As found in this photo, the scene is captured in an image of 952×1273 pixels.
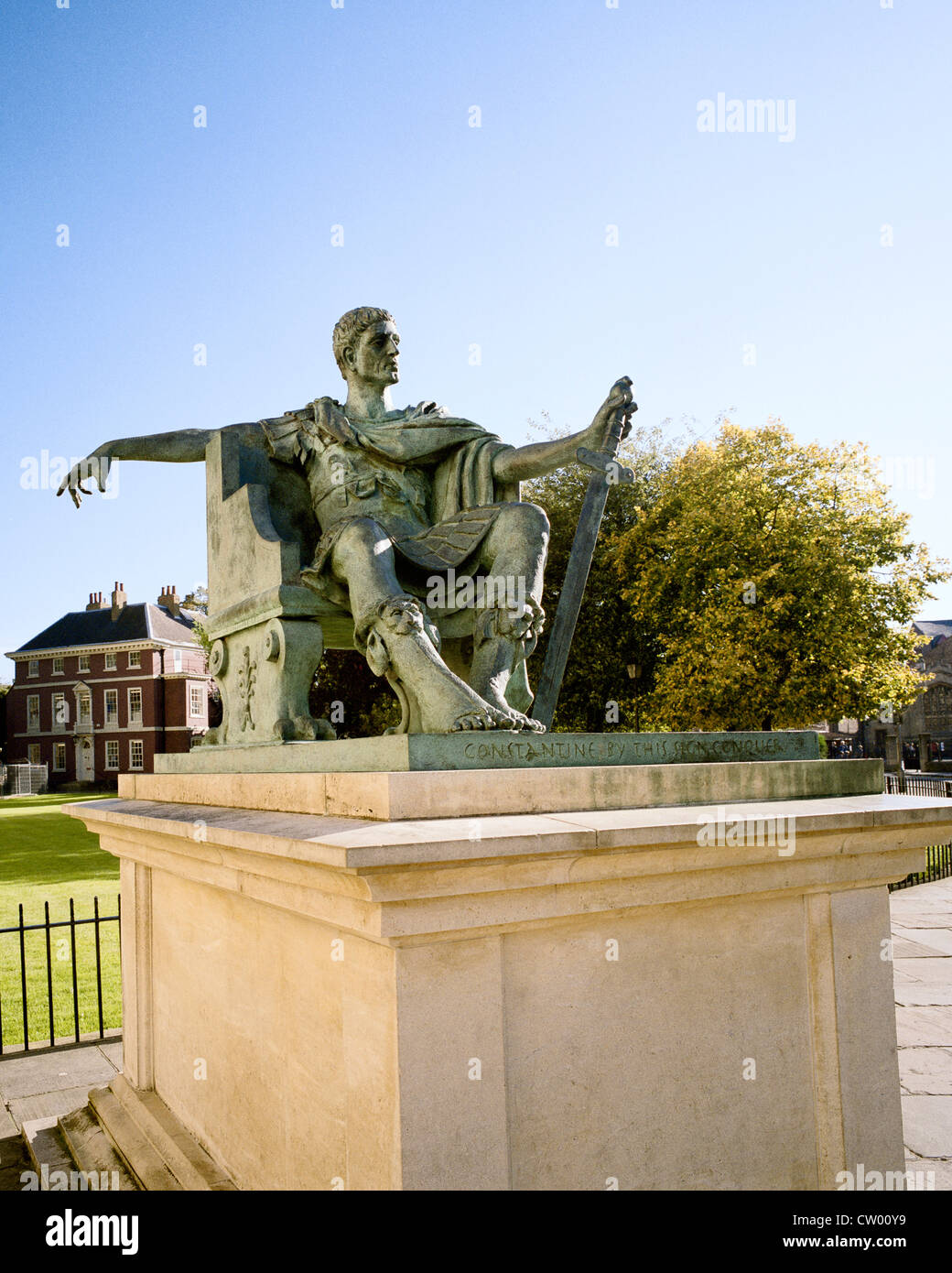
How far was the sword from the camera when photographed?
3623 mm

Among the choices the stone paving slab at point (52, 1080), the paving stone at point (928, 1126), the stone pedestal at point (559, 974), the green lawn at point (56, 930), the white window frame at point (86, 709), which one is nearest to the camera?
the stone pedestal at point (559, 974)

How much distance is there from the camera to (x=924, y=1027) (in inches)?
253

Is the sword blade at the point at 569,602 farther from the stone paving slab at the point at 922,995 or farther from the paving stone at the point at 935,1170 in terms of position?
the stone paving slab at the point at 922,995

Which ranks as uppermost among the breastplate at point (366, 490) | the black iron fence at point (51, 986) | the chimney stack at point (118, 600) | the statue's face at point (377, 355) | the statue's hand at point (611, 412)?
the chimney stack at point (118, 600)

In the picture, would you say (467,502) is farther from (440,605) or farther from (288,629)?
(288,629)

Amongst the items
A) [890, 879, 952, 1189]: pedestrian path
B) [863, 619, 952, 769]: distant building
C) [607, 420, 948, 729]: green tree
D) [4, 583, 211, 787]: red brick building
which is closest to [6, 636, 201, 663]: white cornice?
[4, 583, 211, 787]: red brick building

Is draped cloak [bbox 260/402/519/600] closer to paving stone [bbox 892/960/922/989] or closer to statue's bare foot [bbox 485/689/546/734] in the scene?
statue's bare foot [bbox 485/689/546/734]

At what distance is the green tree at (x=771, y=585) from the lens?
17.7 meters

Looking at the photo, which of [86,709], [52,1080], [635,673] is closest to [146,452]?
[52,1080]

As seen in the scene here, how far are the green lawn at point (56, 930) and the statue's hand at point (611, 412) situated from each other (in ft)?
19.5

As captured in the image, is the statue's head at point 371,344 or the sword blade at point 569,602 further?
the statue's head at point 371,344

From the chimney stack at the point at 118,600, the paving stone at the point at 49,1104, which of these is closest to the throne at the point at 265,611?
the paving stone at the point at 49,1104
